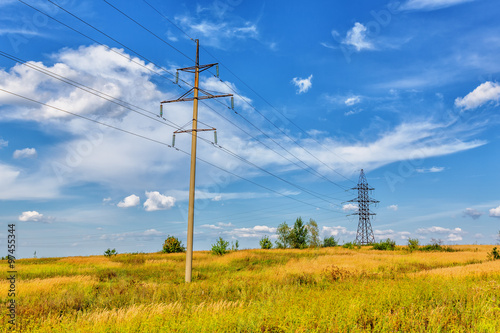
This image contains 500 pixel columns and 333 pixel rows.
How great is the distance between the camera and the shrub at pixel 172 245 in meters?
44.7

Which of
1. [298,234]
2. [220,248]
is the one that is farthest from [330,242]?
[220,248]

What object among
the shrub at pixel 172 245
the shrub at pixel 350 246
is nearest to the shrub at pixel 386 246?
the shrub at pixel 350 246

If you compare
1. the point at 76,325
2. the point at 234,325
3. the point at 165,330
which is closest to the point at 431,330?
the point at 234,325

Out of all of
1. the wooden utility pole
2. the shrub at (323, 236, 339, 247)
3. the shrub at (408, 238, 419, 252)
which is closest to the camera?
the wooden utility pole

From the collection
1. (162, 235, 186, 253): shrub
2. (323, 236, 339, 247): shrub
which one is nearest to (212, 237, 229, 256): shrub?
(162, 235, 186, 253): shrub

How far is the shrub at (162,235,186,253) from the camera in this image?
44.7 meters

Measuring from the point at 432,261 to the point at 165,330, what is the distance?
2699cm

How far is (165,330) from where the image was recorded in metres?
6.99

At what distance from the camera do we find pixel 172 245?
44.9 meters

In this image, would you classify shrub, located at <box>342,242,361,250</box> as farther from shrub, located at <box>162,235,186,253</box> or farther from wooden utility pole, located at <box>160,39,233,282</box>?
wooden utility pole, located at <box>160,39,233,282</box>

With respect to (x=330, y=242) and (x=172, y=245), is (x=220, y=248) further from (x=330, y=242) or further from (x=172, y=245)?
(x=330, y=242)

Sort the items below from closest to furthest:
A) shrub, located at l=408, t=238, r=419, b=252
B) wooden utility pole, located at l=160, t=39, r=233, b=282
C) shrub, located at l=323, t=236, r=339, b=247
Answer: wooden utility pole, located at l=160, t=39, r=233, b=282 < shrub, located at l=408, t=238, r=419, b=252 < shrub, located at l=323, t=236, r=339, b=247

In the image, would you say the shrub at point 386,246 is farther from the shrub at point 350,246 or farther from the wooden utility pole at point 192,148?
the wooden utility pole at point 192,148

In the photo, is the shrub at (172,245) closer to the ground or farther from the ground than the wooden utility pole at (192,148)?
closer to the ground
